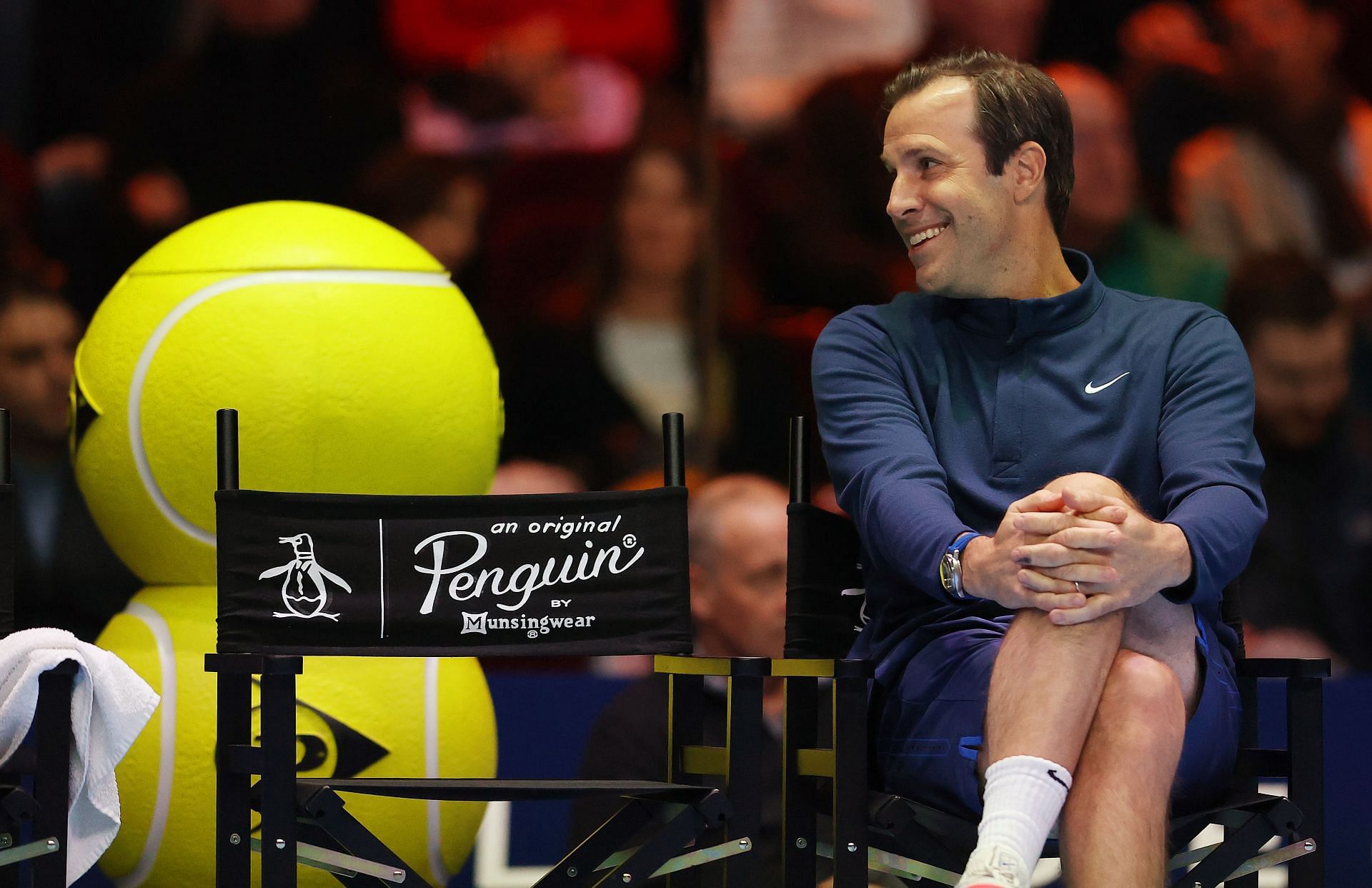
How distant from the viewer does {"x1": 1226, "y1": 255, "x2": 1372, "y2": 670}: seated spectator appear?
433 centimetres

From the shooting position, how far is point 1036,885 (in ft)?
10.8

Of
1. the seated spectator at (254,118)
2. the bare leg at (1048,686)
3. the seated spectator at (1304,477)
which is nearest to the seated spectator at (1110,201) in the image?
the seated spectator at (1304,477)

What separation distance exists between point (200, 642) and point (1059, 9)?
2.92 meters

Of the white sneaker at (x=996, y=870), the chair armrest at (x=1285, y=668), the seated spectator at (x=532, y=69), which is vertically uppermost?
the seated spectator at (x=532, y=69)

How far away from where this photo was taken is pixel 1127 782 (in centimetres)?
203

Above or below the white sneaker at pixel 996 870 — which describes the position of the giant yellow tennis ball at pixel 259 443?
above

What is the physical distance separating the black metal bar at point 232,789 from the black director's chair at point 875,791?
2.27 ft

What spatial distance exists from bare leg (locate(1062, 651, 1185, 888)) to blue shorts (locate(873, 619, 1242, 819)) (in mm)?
139

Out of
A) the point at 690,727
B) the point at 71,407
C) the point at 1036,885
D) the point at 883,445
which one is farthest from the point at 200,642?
the point at 1036,885

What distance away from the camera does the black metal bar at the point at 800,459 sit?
2.52 meters

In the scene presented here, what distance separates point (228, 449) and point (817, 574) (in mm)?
844

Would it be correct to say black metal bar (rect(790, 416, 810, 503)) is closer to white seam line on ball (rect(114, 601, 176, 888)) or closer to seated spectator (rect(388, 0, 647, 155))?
white seam line on ball (rect(114, 601, 176, 888))

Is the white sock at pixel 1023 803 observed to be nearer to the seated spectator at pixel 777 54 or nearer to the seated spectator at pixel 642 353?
the seated spectator at pixel 642 353

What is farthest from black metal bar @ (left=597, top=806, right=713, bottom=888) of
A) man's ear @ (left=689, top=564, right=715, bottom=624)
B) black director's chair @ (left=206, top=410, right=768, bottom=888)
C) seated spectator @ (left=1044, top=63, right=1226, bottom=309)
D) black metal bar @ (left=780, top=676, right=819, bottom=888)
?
seated spectator @ (left=1044, top=63, right=1226, bottom=309)
